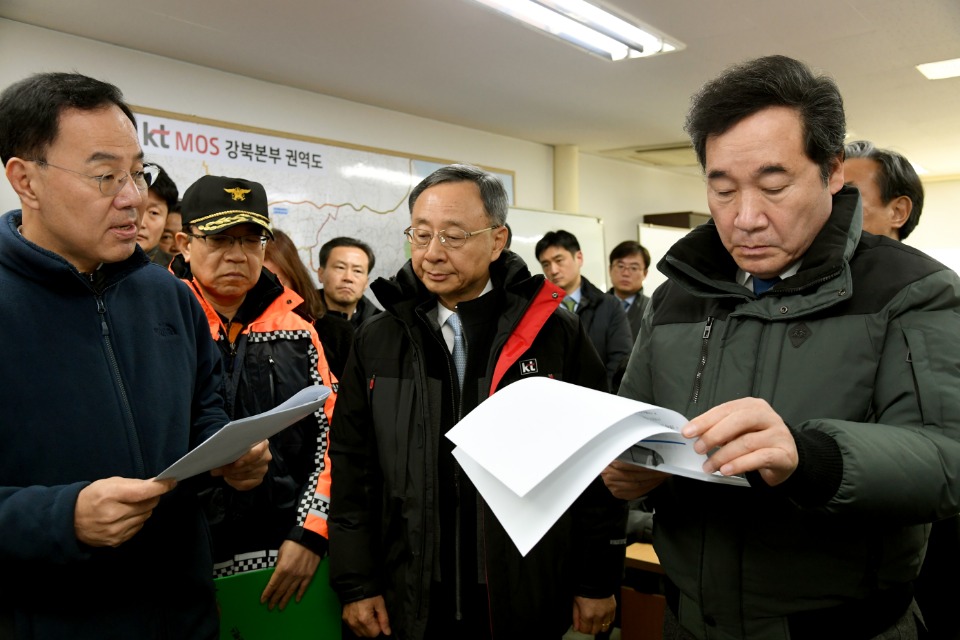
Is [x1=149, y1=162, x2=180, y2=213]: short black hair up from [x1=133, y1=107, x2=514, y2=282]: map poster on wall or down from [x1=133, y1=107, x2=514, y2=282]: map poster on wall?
down

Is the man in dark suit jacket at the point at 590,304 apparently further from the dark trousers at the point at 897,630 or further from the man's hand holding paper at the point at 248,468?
the man's hand holding paper at the point at 248,468

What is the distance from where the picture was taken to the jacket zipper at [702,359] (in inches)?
44.4

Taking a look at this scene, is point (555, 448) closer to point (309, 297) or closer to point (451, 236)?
point (451, 236)

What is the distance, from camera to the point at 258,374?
1.77m

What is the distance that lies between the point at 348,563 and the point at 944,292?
1325 millimetres

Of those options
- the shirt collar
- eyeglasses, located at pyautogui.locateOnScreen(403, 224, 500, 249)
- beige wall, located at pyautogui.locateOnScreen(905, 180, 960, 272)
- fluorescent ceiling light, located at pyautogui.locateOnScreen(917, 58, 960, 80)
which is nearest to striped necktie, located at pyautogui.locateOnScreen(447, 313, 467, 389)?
eyeglasses, located at pyautogui.locateOnScreen(403, 224, 500, 249)

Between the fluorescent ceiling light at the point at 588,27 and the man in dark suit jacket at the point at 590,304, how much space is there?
4.16 feet

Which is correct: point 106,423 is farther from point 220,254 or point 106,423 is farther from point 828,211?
point 828,211

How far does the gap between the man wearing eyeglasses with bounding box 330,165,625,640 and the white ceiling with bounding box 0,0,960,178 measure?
2.37 metres

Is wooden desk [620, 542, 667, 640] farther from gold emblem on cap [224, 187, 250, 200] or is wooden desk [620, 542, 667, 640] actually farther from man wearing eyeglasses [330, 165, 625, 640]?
gold emblem on cap [224, 187, 250, 200]

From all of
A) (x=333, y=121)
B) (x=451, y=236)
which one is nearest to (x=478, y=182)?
(x=451, y=236)

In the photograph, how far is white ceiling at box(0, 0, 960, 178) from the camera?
354cm

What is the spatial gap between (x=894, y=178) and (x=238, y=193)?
6.73ft

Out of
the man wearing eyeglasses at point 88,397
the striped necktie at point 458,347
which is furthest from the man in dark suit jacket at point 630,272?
the man wearing eyeglasses at point 88,397
